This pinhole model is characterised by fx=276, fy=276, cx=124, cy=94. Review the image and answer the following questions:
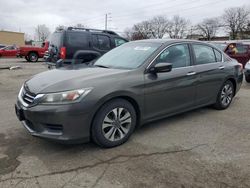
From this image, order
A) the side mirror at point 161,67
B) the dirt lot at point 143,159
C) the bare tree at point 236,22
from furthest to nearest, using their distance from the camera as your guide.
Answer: the bare tree at point 236,22
the side mirror at point 161,67
the dirt lot at point 143,159

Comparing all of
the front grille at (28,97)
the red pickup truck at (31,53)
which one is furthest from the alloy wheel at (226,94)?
the red pickup truck at (31,53)

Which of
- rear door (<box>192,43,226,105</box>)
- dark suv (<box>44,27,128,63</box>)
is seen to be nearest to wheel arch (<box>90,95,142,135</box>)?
rear door (<box>192,43,226,105</box>)

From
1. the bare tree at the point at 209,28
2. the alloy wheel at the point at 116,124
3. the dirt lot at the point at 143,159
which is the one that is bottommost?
the dirt lot at the point at 143,159

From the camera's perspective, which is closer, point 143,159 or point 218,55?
point 143,159

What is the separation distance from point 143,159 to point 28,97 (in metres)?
1.71

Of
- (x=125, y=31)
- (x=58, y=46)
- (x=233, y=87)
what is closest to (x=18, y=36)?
(x=125, y=31)

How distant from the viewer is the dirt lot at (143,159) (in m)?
2.97

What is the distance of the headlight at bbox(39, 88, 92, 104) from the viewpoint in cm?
337

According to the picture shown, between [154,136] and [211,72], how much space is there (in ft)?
6.03

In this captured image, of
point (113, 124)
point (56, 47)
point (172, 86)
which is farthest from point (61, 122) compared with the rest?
point (56, 47)

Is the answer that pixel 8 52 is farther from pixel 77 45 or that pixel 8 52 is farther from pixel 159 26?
pixel 159 26

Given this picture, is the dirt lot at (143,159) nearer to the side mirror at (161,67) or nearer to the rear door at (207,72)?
the rear door at (207,72)

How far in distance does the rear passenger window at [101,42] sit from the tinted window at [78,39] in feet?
1.15

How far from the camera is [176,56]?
A: 468 centimetres
